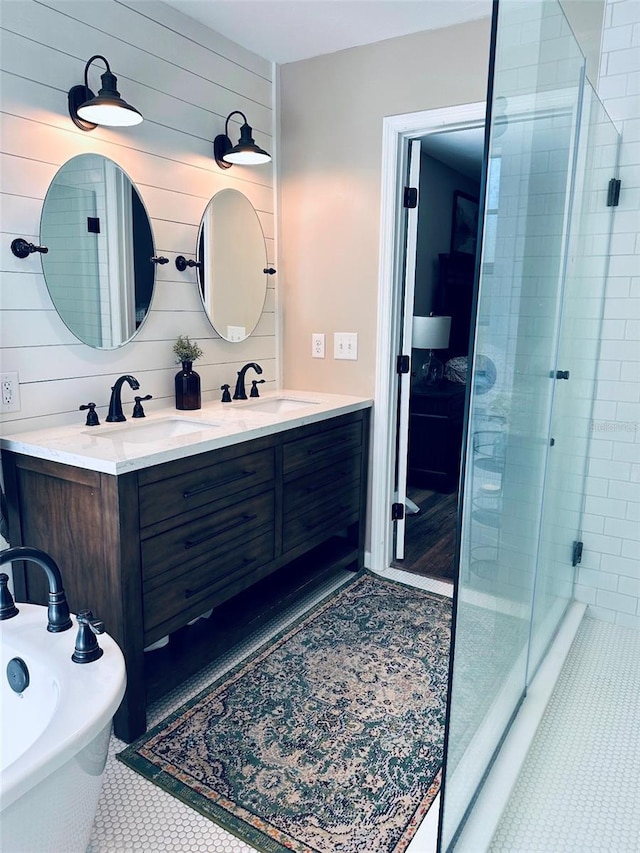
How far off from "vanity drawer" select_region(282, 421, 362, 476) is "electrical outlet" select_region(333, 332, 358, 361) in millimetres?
363

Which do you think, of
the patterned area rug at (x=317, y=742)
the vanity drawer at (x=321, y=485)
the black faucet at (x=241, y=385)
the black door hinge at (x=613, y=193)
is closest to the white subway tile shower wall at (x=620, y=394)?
the black door hinge at (x=613, y=193)

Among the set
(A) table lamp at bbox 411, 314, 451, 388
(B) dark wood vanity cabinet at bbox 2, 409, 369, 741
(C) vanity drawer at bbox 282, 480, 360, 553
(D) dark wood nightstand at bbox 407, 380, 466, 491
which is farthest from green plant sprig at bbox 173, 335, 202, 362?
(D) dark wood nightstand at bbox 407, 380, 466, 491

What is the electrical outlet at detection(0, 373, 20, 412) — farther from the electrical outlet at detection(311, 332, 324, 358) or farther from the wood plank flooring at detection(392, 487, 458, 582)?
the wood plank flooring at detection(392, 487, 458, 582)

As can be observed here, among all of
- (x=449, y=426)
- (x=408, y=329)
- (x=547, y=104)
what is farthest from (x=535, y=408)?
(x=449, y=426)

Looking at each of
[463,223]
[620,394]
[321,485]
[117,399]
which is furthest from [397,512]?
[463,223]

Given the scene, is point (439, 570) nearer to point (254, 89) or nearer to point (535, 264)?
point (535, 264)

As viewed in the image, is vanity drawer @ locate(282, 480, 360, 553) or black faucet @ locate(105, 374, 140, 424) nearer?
black faucet @ locate(105, 374, 140, 424)

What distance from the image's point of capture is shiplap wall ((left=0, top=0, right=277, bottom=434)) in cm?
202

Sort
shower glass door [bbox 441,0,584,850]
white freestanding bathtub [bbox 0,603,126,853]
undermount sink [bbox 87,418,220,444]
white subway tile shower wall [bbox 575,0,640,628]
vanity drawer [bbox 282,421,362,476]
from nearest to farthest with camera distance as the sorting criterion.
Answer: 1. white freestanding bathtub [bbox 0,603,126,853]
2. shower glass door [bbox 441,0,584,850]
3. undermount sink [bbox 87,418,220,444]
4. white subway tile shower wall [bbox 575,0,640,628]
5. vanity drawer [bbox 282,421,362,476]

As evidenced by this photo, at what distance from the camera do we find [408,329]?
10.3 feet

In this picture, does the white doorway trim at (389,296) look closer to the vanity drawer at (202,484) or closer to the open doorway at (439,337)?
the open doorway at (439,337)

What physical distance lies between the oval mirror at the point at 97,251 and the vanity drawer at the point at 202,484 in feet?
2.24

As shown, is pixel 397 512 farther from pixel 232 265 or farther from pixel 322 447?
pixel 232 265

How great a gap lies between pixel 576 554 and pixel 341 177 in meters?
2.11
